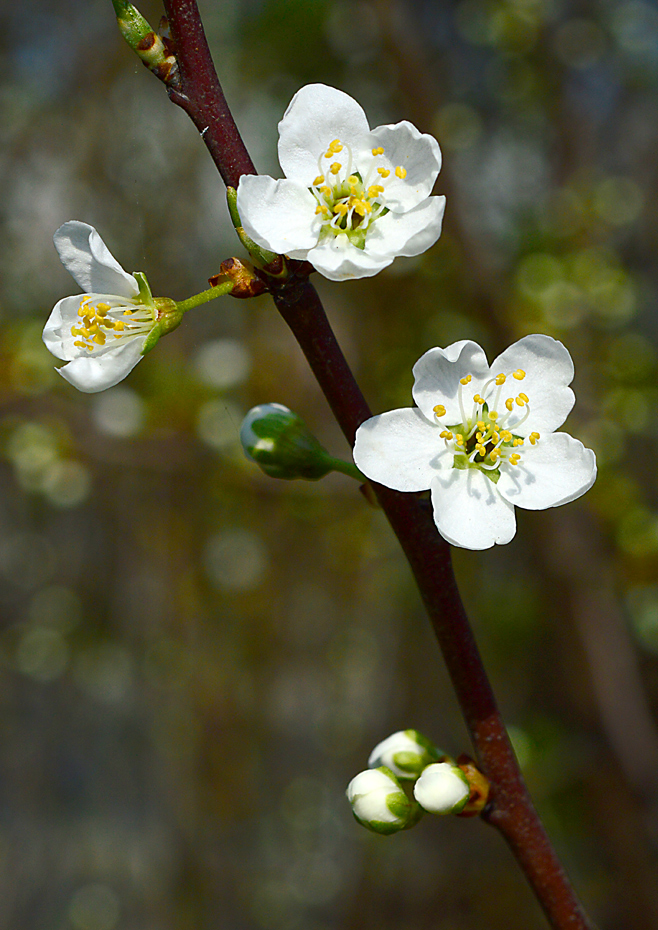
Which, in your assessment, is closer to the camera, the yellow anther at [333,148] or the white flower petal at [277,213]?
the white flower petal at [277,213]

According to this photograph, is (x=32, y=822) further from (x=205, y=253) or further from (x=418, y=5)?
(x=418, y=5)

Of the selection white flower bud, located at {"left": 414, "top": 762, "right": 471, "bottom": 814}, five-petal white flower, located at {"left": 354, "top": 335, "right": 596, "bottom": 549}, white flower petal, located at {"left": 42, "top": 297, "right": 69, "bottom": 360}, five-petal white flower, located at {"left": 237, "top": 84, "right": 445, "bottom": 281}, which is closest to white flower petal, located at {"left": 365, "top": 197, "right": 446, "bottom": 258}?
five-petal white flower, located at {"left": 237, "top": 84, "right": 445, "bottom": 281}

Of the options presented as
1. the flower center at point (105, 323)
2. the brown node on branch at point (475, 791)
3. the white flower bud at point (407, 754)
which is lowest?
the brown node on branch at point (475, 791)

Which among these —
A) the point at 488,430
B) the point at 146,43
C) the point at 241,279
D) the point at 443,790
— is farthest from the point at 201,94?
the point at 443,790

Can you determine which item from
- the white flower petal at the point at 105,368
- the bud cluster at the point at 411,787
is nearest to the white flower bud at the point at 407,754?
the bud cluster at the point at 411,787

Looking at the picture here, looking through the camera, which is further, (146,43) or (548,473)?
(548,473)

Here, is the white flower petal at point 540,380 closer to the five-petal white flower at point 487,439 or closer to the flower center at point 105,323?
the five-petal white flower at point 487,439

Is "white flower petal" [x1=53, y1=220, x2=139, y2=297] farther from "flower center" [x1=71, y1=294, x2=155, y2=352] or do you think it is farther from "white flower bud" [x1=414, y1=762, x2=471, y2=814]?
"white flower bud" [x1=414, y1=762, x2=471, y2=814]

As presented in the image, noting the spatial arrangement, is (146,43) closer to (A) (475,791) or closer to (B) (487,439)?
(B) (487,439)
